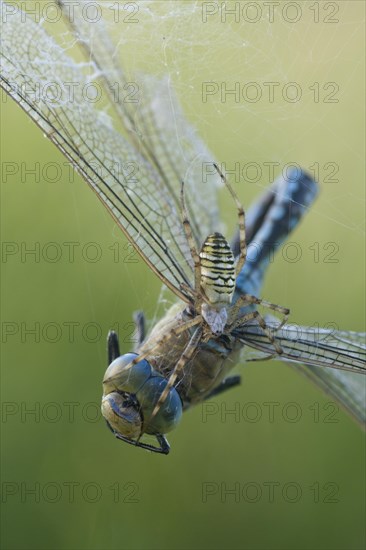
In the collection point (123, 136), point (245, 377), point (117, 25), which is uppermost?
point (117, 25)

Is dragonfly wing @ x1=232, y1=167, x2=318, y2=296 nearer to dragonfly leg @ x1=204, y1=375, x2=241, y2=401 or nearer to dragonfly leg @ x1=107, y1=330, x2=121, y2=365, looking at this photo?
dragonfly leg @ x1=204, y1=375, x2=241, y2=401

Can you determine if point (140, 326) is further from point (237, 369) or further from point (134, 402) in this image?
point (237, 369)

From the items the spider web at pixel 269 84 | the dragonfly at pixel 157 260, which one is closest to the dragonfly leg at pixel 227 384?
the dragonfly at pixel 157 260

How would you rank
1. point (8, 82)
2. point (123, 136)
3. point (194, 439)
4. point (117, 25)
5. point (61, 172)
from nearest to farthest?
point (8, 82)
point (123, 136)
point (117, 25)
point (194, 439)
point (61, 172)

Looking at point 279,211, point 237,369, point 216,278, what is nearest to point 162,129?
point 279,211

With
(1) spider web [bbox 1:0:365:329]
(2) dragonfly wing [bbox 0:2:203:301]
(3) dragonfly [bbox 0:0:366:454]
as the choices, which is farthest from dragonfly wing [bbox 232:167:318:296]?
(2) dragonfly wing [bbox 0:2:203:301]

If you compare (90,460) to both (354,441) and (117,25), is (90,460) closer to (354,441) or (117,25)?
(354,441)

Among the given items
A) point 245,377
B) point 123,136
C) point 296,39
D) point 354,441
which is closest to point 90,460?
point 245,377

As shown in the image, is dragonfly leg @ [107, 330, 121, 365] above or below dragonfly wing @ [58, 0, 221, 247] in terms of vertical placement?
below
